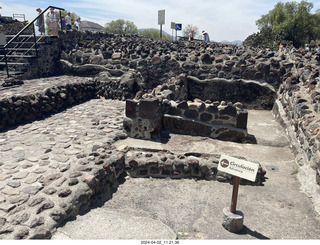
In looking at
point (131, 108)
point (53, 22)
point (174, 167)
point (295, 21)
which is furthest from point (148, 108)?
point (295, 21)

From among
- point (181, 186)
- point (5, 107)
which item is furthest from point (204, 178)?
point (5, 107)

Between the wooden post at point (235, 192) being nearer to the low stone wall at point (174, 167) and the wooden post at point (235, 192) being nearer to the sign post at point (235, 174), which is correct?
the sign post at point (235, 174)

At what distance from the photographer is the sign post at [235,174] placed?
9.56ft

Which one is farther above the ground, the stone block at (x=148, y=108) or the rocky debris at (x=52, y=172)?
the stone block at (x=148, y=108)

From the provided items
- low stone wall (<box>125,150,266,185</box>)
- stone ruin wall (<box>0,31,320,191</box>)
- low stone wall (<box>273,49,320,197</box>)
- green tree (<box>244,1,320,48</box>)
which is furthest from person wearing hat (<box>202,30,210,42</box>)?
green tree (<box>244,1,320,48</box>)

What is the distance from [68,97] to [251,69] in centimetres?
617

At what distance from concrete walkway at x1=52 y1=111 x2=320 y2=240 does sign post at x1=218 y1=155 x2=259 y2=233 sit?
0.37ft

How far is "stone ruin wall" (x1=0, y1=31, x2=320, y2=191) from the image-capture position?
7.10 metres

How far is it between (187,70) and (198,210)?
21.8 feet

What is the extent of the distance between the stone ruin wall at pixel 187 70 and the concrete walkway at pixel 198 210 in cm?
220

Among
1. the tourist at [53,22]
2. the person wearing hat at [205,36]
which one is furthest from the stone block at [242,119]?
the person wearing hat at [205,36]
